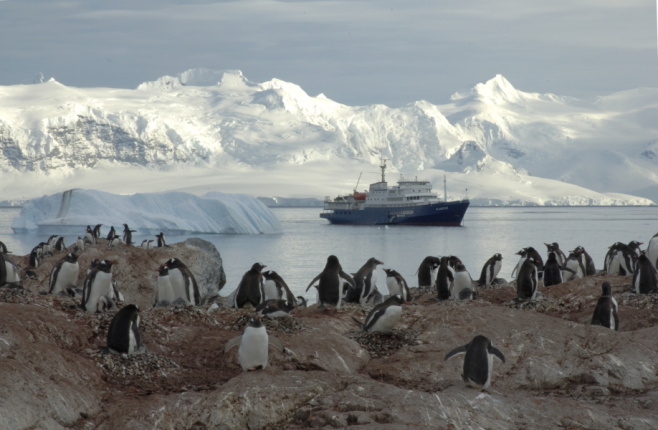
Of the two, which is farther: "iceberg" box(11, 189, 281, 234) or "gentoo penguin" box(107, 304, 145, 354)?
"iceberg" box(11, 189, 281, 234)

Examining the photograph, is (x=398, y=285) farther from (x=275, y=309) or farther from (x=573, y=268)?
(x=573, y=268)

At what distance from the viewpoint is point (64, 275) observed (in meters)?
12.1

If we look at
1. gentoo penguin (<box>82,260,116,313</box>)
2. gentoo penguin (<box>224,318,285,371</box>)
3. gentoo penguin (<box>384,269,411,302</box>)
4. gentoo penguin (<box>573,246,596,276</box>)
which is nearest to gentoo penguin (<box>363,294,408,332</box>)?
Result: gentoo penguin (<box>224,318,285,371</box>)

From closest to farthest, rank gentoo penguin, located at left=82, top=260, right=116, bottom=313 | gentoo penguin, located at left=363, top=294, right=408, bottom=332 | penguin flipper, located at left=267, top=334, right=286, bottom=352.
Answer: penguin flipper, located at left=267, top=334, right=286, bottom=352, gentoo penguin, located at left=363, top=294, right=408, bottom=332, gentoo penguin, located at left=82, top=260, right=116, bottom=313

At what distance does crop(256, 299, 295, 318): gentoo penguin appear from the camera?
8.88m

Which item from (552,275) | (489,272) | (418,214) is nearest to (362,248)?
(418,214)

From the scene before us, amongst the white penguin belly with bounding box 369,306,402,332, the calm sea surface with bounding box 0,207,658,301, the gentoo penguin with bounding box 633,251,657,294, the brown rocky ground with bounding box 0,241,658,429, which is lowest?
the calm sea surface with bounding box 0,207,658,301

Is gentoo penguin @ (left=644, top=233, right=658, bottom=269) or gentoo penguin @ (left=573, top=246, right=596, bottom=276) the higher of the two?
gentoo penguin @ (left=644, top=233, right=658, bottom=269)

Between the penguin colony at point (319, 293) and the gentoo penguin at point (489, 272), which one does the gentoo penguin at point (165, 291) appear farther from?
the gentoo penguin at point (489, 272)

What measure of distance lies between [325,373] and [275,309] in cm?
188

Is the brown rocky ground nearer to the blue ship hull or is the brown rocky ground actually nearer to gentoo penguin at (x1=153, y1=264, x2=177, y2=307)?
gentoo penguin at (x1=153, y1=264, x2=177, y2=307)

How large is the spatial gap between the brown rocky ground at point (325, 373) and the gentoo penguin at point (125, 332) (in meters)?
0.12

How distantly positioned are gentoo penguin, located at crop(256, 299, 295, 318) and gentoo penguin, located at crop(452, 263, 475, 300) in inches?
132

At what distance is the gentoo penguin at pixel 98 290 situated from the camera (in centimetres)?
898
